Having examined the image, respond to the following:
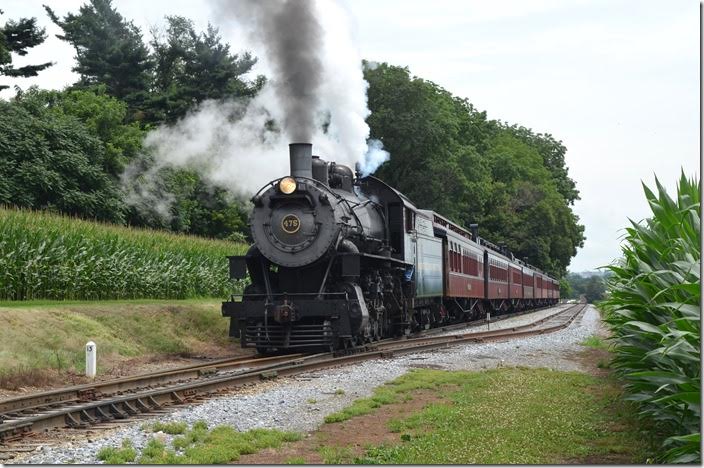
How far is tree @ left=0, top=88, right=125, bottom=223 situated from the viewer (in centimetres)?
3008

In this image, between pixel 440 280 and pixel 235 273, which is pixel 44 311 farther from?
pixel 440 280

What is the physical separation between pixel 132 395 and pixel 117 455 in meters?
3.19

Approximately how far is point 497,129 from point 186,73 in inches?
2046

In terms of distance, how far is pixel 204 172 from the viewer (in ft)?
118

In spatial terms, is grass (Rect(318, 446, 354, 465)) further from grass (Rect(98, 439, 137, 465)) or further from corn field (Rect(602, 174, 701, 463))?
corn field (Rect(602, 174, 701, 463))

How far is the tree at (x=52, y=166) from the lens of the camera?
98.7 ft

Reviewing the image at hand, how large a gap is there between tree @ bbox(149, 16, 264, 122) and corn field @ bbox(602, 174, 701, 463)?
35.7m

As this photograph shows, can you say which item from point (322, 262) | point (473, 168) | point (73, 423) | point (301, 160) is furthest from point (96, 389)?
point (473, 168)

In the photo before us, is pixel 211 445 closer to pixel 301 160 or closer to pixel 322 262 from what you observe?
pixel 322 262

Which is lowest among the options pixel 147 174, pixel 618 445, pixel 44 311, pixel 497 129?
pixel 618 445

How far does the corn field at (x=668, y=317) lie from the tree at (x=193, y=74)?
35.7 meters

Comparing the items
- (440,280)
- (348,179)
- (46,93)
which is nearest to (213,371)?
(348,179)

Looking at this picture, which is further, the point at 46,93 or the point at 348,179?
the point at 46,93

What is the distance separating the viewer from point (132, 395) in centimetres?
1064
